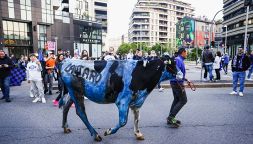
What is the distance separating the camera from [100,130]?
5.03 meters

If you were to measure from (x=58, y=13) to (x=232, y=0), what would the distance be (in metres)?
52.3

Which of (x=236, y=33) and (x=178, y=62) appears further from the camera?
(x=236, y=33)

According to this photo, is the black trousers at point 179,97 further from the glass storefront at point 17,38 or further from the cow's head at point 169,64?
the glass storefront at point 17,38

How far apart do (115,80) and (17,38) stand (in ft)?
109

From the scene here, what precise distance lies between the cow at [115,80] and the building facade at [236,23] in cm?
5960

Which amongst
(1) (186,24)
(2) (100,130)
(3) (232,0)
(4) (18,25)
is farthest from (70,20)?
(1) (186,24)

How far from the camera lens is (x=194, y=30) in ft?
325

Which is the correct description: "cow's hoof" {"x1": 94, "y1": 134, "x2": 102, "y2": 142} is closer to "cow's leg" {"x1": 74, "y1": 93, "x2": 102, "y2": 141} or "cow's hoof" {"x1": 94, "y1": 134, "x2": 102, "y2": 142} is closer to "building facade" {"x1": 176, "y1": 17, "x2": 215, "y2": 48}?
"cow's leg" {"x1": 74, "y1": 93, "x2": 102, "y2": 141}

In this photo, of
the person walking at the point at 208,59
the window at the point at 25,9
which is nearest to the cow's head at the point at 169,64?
the person walking at the point at 208,59

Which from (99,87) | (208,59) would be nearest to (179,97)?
(99,87)

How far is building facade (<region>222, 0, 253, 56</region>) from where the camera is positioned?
56.5 m

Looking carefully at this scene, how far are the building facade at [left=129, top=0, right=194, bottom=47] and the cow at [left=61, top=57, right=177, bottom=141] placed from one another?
10500 centimetres

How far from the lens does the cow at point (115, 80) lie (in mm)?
4109

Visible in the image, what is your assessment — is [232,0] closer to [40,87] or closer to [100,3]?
[100,3]
